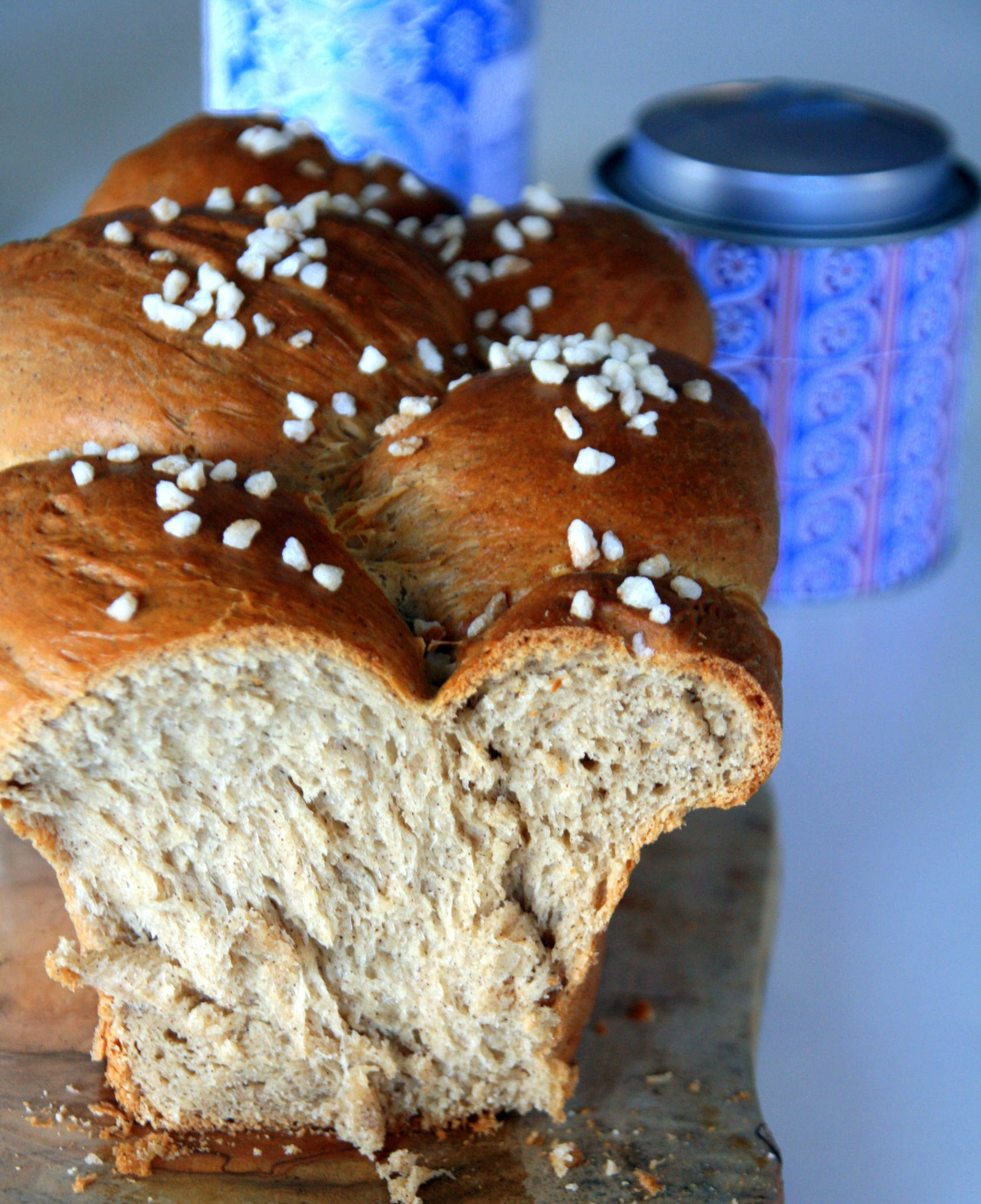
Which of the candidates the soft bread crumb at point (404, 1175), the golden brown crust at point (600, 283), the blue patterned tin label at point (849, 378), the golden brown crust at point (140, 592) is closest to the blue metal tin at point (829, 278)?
the blue patterned tin label at point (849, 378)

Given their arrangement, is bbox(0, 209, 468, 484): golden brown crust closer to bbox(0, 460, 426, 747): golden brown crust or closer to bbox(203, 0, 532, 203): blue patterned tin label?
bbox(0, 460, 426, 747): golden brown crust

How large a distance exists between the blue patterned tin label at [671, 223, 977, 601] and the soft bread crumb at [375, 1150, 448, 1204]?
111 centimetres

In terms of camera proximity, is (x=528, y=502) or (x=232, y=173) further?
(x=232, y=173)

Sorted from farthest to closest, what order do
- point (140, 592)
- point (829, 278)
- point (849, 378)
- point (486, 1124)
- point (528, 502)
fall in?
point (849, 378) → point (829, 278) → point (486, 1124) → point (528, 502) → point (140, 592)

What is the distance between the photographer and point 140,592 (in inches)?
43.4

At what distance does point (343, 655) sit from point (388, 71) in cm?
147

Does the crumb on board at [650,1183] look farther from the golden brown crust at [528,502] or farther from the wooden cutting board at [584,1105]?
the golden brown crust at [528,502]

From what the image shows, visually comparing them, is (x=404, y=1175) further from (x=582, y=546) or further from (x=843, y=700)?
(x=843, y=700)

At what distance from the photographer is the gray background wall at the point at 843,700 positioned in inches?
62.8

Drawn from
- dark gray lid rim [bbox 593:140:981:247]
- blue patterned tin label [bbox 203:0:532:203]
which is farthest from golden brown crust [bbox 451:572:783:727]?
blue patterned tin label [bbox 203:0:532:203]

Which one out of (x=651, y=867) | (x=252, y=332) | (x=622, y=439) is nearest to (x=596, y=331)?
(x=622, y=439)

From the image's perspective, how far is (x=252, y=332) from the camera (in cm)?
134

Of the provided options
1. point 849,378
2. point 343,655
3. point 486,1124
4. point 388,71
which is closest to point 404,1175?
point 486,1124

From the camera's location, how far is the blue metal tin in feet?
7.09
